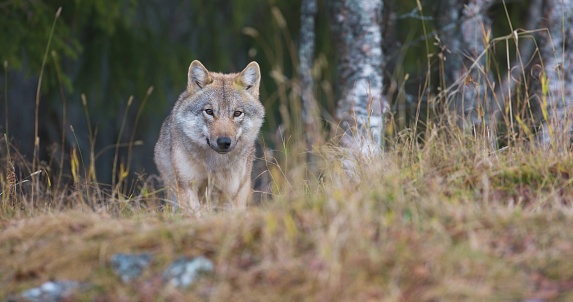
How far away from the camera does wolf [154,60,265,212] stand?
7211 mm

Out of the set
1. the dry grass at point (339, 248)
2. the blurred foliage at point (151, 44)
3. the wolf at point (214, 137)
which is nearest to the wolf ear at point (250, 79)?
the wolf at point (214, 137)

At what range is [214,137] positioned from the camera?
7113 millimetres

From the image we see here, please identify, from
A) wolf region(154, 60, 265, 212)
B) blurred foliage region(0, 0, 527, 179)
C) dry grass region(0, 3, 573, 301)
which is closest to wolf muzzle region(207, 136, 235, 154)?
wolf region(154, 60, 265, 212)

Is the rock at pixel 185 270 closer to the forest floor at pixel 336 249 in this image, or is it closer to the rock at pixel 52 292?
the forest floor at pixel 336 249

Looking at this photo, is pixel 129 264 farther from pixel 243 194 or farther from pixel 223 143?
pixel 243 194

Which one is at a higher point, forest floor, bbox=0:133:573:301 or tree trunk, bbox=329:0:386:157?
tree trunk, bbox=329:0:386:157

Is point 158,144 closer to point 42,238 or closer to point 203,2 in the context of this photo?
point 42,238

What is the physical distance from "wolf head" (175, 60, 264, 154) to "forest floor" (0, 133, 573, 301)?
2.25 m

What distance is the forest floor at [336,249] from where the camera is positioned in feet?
12.6

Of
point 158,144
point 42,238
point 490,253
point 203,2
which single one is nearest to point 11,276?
point 42,238

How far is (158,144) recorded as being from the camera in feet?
26.3

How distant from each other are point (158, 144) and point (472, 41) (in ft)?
11.0

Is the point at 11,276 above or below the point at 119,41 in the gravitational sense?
below

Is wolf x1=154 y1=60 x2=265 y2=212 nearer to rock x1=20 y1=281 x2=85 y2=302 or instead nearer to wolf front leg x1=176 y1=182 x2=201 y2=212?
wolf front leg x1=176 y1=182 x2=201 y2=212
